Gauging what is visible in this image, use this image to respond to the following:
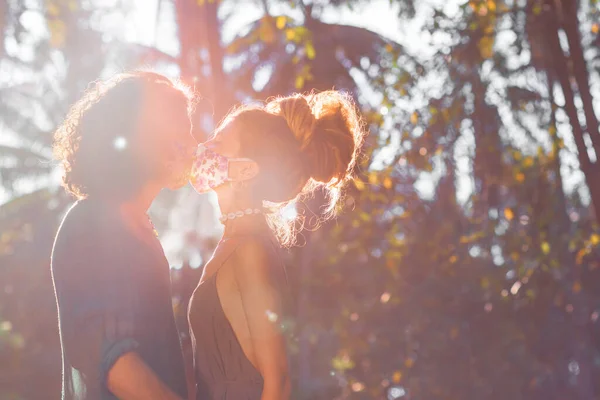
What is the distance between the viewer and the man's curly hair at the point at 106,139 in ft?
9.34

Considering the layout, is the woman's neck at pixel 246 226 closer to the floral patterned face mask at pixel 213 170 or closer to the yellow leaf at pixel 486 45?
the floral patterned face mask at pixel 213 170

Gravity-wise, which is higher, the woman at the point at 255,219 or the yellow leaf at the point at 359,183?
the yellow leaf at the point at 359,183

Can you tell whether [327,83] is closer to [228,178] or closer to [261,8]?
[261,8]

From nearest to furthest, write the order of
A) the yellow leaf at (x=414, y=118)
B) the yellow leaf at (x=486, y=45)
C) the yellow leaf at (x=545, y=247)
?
the yellow leaf at (x=545, y=247), the yellow leaf at (x=486, y=45), the yellow leaf at (x=414, y=118)

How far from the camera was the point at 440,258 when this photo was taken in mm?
10461

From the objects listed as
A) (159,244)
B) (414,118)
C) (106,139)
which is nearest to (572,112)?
(414,118)

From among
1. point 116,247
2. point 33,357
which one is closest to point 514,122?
point 116,247

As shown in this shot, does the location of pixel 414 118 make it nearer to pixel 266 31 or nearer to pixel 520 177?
pixel 520 177

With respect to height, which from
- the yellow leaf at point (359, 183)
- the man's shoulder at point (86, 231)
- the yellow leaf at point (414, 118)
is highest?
Result: the yellow leaf at point (414, 118)

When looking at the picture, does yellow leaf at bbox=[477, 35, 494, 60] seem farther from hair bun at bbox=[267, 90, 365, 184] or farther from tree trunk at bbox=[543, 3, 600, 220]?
hair bun at bbox=[267, 90, 365, 184]

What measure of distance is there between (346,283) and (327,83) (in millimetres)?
6999

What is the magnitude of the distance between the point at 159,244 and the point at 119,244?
0.80ft

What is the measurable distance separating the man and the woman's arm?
32cm

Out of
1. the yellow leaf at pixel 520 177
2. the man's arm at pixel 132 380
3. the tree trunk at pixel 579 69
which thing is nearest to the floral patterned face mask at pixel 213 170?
the man's arm at pixel 132 380
